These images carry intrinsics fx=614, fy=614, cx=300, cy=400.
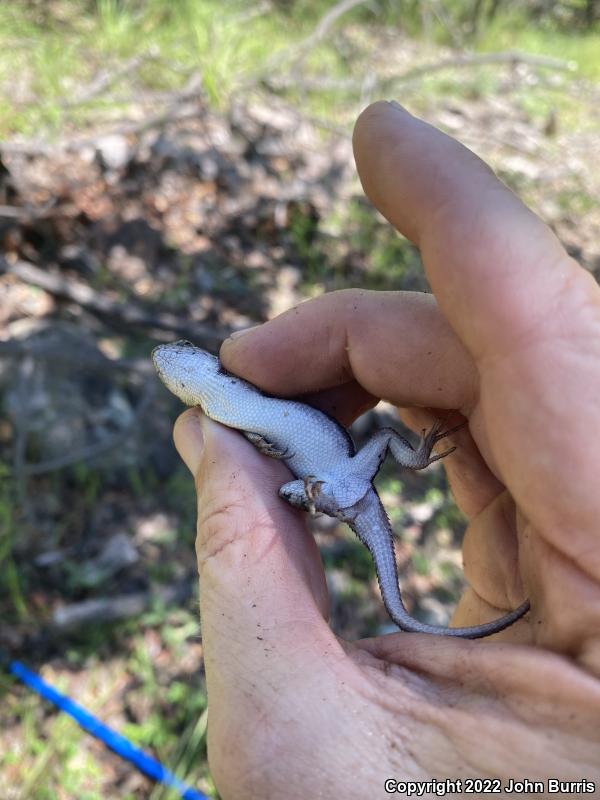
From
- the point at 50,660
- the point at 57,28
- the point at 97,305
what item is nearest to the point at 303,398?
the point at 50,660

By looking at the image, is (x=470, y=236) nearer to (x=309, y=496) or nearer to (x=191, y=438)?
(x=309, y=496)


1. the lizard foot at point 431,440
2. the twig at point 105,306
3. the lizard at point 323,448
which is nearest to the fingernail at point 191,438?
the lizard at point 323,448

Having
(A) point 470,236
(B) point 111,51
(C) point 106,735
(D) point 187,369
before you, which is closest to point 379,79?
(B) point 111,51

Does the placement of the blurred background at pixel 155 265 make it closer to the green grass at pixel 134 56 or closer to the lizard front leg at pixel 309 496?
the green grass at pixel 134 56

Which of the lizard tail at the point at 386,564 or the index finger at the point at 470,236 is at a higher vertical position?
the index finger at the point at 470,236

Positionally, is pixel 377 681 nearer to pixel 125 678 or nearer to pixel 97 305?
pixel 125 678
